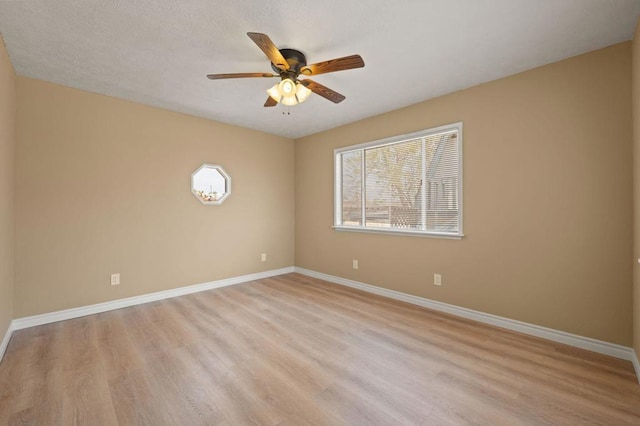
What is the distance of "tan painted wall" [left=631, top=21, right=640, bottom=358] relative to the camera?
1.95 meters

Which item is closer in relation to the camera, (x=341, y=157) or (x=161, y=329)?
(x=161, y=329)

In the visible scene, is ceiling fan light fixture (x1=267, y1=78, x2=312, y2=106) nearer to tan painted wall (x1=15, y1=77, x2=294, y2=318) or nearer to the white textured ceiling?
the white textured ceiling

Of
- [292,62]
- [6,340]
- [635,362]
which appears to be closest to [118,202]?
[6,340]

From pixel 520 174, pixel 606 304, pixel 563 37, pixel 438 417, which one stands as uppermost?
pixel 563 37

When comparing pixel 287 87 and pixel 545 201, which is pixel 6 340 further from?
pixel 545 201

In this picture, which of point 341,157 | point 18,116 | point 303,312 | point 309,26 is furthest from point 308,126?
point 18,116

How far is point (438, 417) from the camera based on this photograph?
5.11 feet

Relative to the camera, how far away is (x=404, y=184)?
11.8 ft

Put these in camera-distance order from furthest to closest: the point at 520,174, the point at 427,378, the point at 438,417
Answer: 1. the point at 520,174
2. the point at 427,378
3. the point at 438,417

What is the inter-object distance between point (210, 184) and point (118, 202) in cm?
119

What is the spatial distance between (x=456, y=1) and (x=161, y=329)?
364 centimetres

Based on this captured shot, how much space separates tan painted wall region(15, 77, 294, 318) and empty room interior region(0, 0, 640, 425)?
2 centimetres

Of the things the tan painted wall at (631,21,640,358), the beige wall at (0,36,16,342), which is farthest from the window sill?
the beige wall at (0,36,16,342)

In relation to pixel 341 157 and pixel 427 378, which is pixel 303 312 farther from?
pixel 341 157
